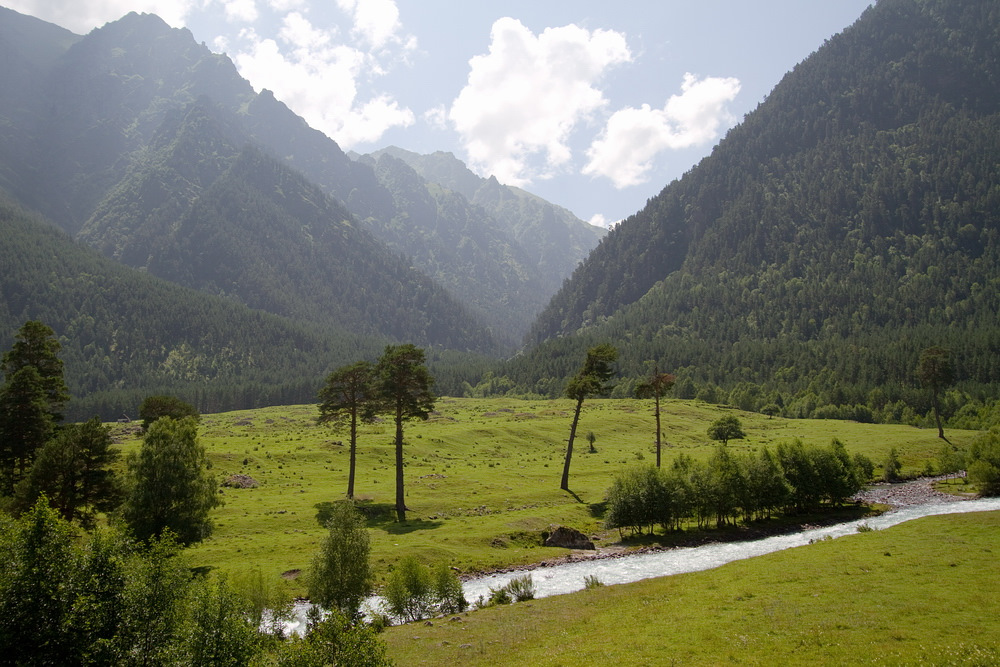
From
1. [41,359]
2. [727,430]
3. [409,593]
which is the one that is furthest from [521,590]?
[727,430]

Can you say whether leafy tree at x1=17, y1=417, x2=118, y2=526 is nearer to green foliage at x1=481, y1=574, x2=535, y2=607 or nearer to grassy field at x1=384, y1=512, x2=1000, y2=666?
grassy field at x1=384, y1=512, x2=1000, y2=666

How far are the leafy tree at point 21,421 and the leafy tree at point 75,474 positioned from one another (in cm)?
786

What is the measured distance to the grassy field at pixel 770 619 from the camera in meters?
24.8

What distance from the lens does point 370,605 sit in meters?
39.9

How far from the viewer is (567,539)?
55.5 meters

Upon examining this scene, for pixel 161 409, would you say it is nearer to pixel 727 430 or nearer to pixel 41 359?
pixel 41 359

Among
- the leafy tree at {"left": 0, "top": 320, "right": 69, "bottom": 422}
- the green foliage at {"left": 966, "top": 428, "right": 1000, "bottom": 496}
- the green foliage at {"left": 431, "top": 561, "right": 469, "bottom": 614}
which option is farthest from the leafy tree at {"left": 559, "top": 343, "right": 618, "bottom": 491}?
the leafy tree at {"left": 0, "top": 320, "right": 69, "bottom": 422}

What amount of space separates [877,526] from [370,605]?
2148 inches

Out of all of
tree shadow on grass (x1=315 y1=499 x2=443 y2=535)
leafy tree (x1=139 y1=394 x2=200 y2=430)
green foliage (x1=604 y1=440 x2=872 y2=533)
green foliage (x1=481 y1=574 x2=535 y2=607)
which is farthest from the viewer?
leafy tree (x1=139 y1=394 x2=200 y2=430)

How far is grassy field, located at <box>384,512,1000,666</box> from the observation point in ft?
81.5

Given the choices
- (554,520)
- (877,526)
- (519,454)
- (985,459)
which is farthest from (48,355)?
(985,459)

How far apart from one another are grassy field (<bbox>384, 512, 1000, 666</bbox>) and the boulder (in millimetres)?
13969

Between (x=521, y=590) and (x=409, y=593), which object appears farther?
(x=521, y=590)

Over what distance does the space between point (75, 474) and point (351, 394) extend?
26.6 m
